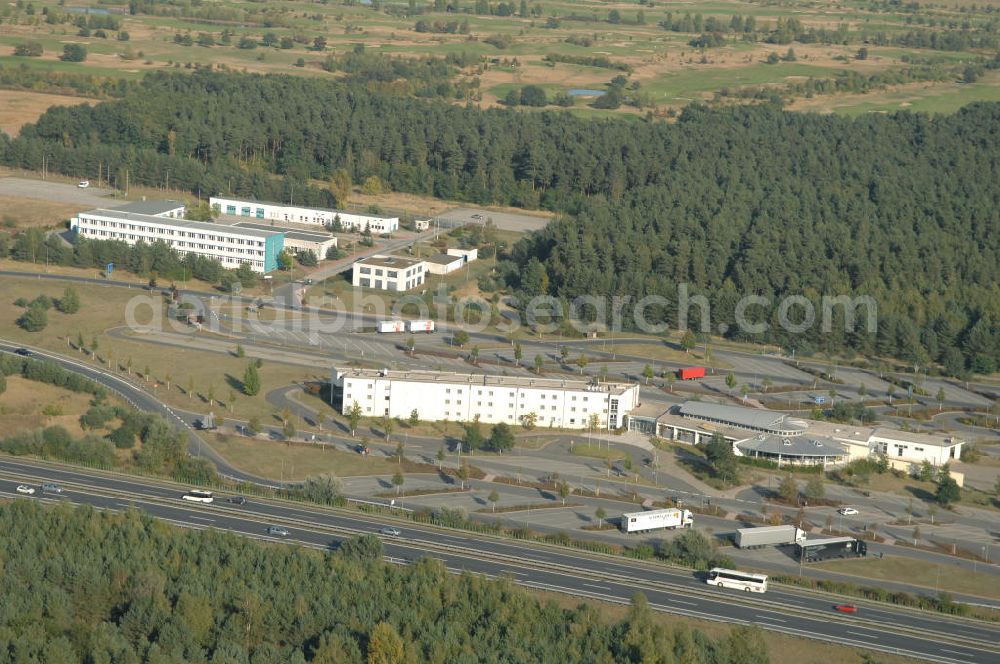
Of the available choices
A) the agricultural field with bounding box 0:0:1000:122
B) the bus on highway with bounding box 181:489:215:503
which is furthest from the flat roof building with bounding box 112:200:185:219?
the bus on highway with bounding box 181:489:215:503

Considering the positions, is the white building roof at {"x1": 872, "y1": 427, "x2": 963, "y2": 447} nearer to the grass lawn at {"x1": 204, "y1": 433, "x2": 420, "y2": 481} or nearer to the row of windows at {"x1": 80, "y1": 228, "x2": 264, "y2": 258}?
the grass lawn at {"x1": 204, "y1": 433, "x2": 420, "y2": 481}

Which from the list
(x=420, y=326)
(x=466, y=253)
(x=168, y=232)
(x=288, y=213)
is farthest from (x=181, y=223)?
(x=420, y=326)

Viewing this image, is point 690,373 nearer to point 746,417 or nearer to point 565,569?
point 746,417

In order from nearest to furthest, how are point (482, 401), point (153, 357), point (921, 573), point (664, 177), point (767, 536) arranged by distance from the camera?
1. point (921, 573)
2. point (767, 536)
3. point (482, 401)
4. point (153, 357)
5. point (664, 177)

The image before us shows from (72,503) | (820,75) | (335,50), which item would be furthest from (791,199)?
(335,50)

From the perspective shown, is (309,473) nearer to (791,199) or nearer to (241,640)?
(241,640)

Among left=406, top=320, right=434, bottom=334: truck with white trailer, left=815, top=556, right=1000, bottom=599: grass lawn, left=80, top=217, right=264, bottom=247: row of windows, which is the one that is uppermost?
left=80, top=217, right=264, bottom=247: row of windows

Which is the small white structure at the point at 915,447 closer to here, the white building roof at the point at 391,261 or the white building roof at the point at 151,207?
the white building roof at the point at 391,261
